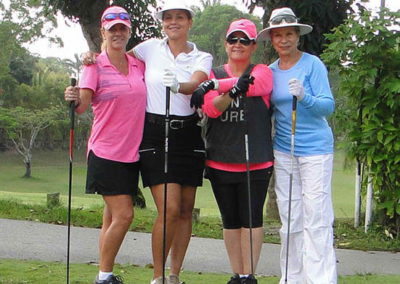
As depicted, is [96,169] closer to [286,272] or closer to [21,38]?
[286,272]

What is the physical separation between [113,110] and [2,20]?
95.5 ft

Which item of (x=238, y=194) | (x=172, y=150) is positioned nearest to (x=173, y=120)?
(x=172, y=150)

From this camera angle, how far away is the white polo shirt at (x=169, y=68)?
4.95 meters

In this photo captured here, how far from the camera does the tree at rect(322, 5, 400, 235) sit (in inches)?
327

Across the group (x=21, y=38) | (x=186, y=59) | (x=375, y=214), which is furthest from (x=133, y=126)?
(x=21, y=38)

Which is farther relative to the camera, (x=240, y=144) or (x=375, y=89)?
(x=375, y=89)

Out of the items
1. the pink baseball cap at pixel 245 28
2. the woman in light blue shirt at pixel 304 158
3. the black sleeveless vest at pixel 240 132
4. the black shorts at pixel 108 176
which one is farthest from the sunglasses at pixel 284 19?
the black shorts at pixel 108 176

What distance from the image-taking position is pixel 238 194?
16.6ft

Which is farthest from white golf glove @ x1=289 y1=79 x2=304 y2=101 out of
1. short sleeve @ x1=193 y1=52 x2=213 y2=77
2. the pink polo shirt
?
the pink polo shirt

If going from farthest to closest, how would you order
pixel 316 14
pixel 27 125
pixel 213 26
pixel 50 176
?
1. pixel 213 26
2. pixel 50 176
3. pixel 27 125
4. pixel 316 14

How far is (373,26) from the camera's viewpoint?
27.3 ft

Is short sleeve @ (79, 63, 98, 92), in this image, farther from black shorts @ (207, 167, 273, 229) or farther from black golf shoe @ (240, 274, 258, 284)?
black golf shoe @ (240, 274, 258, 284)

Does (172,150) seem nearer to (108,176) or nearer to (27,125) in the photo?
(108,176)

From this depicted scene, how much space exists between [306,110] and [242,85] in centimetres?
63
